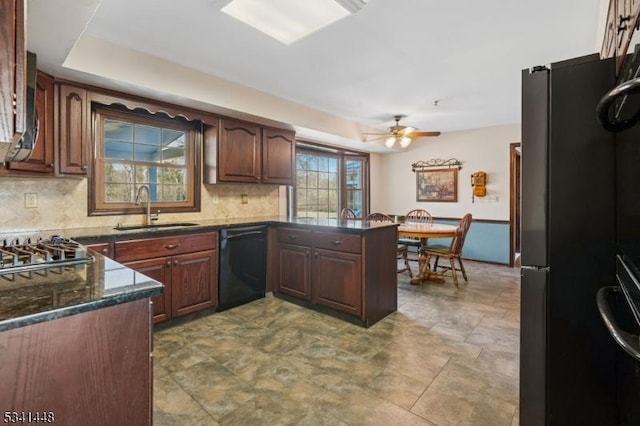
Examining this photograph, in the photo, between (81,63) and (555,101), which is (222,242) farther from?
(555,101)

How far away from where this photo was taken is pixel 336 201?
19.1 feet

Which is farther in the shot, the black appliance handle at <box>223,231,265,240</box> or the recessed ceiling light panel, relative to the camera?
the black appliance handle at <box>223,231,265,240</box>

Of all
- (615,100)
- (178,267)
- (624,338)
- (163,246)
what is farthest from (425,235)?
(624,338)

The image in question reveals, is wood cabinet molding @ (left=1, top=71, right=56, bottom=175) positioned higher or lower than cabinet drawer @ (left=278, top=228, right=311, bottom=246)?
higher

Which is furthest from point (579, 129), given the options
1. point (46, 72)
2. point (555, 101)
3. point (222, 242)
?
point (46, 72)

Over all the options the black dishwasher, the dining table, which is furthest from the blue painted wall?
the black dishwasher

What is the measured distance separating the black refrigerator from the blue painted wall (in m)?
4.52

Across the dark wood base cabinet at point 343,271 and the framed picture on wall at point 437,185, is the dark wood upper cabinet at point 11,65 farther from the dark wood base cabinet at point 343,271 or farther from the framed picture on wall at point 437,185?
the framed picture on wall at point 437,185

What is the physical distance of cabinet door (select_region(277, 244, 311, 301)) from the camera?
10.7 ft

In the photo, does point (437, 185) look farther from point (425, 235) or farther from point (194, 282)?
point (194, 282)

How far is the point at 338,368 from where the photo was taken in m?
2.12

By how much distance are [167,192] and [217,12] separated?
196 centimetres

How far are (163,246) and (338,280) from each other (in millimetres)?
1607

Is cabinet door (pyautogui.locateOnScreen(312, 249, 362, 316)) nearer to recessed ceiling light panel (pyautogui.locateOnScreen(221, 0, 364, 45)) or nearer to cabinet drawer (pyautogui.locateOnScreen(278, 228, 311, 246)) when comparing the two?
cabinet drawer (pyautogui.locateOnScreen(278, 228, 311, 246))
